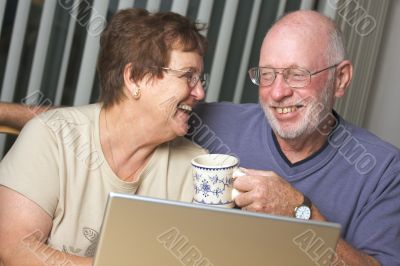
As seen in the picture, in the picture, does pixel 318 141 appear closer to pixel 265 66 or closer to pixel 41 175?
pixel 265 66

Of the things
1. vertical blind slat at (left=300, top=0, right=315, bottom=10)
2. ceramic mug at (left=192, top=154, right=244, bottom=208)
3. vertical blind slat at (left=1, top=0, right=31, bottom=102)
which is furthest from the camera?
vertical blind slat at (left=300, top=0, right=315, bottom=10)

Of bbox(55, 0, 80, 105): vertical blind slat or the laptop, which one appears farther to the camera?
bbox(55, 0, 80, 105): vertical blind slat

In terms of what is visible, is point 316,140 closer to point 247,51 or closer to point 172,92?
point 172,92

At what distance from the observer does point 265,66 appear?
161 centimetres

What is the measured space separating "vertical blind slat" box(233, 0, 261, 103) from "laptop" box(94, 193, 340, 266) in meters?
1.67

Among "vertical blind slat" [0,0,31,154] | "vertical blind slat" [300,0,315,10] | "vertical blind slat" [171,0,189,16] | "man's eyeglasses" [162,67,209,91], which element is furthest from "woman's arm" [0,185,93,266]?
"vertical blind slat" [300,0,315,10]

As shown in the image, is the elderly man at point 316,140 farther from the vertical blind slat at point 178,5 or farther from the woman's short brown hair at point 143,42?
the vertical blind slat at point 178,5

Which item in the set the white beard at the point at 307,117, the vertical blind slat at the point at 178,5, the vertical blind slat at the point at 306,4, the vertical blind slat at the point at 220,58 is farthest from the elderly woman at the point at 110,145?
the vertical blind slat at the point at 306,4

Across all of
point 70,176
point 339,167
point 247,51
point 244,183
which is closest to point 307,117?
point 339,167

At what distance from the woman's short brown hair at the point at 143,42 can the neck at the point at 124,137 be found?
49 millimetres

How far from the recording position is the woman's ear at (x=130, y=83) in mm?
1473

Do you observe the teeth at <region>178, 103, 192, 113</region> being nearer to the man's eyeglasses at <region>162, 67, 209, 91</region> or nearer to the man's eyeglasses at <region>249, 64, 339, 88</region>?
the man's eyeglasses at <region>162, 67, 209, 91</region>

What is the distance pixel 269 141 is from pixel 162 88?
1.37 ft

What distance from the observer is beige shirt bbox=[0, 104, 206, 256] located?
4.42 ft
